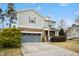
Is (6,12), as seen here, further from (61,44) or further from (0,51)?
(61,44)

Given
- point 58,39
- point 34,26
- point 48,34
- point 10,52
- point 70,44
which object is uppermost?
point 34,26

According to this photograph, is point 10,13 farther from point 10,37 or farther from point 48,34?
point 48,34

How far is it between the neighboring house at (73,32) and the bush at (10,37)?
1194mm

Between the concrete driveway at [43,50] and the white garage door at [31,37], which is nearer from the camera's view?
the concrete driveway at [43,50]

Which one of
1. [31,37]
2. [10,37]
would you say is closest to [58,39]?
[31,37]

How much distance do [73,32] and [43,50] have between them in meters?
0.83

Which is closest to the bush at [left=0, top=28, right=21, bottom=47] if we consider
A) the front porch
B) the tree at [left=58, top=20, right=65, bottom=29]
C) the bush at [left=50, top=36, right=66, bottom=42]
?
the front porch

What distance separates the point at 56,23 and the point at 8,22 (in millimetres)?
1138

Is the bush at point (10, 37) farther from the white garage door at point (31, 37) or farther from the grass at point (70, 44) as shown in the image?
the grass at point (70, 44)

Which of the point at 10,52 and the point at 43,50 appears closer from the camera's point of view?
the point at 10,52

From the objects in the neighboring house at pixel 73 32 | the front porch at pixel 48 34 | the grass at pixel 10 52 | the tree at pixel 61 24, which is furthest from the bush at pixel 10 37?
the neighboring house at pixel 73 32

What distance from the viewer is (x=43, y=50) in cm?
554

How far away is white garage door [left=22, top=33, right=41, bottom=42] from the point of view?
561cm

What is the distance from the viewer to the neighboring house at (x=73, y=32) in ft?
18.2
